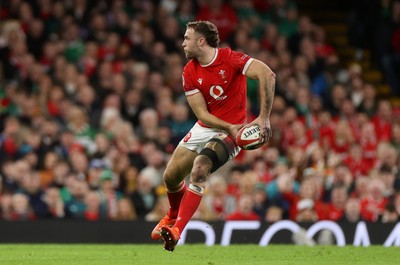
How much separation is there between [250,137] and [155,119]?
6.72 metres

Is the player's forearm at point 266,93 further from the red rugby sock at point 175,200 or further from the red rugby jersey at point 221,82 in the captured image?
the red rugby sock at point 175,200

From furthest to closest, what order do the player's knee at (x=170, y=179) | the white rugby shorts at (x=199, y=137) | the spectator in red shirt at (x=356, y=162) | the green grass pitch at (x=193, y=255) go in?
the spectator in red shirt at (x=356, y=162)
the player's knee at (x=170, y=179)
the white rugby shorts at (x=199, y=137)
the green grass pitch at (x=193, y=255)

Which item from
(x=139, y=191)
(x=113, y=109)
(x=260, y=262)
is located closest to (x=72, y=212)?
(x=139, y=191)

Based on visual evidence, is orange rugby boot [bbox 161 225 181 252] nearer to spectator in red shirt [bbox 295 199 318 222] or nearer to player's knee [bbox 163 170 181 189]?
player's knee [bbox 163 170 181 189]

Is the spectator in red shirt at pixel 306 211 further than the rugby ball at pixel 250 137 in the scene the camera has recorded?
Yes

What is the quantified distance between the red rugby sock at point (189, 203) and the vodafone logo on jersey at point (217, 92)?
3.16ft

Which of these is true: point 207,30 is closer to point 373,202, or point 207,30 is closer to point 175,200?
point 175,200

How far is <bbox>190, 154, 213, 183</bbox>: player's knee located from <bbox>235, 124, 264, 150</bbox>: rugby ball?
35 cm

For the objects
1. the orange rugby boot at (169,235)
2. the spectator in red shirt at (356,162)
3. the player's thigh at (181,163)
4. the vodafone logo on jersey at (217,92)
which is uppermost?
the vodafone logo on jersey at (217,92)

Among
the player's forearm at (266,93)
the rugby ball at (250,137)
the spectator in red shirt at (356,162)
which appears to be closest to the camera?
the rugby ball at (250,137)

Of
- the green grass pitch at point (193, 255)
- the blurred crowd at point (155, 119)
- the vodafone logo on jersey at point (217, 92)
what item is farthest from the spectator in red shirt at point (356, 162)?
the vodafone logo on jersey at point (217, 92)

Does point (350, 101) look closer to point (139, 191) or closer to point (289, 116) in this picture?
point (289, 116)

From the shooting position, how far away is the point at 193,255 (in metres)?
12.1

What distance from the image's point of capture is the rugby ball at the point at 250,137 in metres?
11.1
